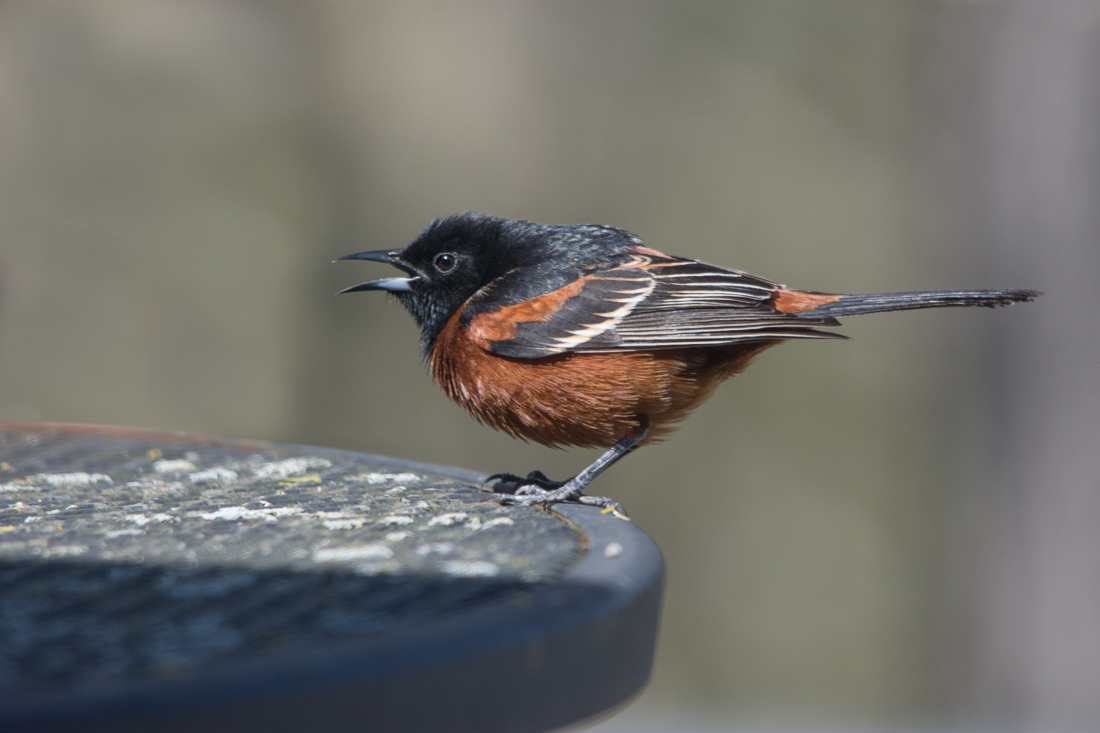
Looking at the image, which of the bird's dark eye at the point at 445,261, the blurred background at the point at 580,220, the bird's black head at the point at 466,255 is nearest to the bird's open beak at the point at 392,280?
the bird's black head at the point at 466,255

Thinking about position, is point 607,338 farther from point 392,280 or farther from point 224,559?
point 224,559

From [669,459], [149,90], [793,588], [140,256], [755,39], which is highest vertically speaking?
[755,39]

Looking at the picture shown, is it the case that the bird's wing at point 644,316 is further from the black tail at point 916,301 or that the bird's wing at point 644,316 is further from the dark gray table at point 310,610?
the dark gray table at point 310,610

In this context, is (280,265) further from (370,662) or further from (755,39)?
(370,662)

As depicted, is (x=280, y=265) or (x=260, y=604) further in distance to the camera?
(x=280, y=265)

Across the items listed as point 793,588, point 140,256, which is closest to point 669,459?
point 793,588

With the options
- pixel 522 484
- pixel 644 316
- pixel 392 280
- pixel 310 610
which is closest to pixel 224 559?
pixel 310 610

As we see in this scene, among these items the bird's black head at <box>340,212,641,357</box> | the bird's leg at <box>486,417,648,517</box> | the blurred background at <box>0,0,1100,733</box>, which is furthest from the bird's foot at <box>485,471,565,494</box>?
the blurred background at <box>0,0,1100,733</box>
